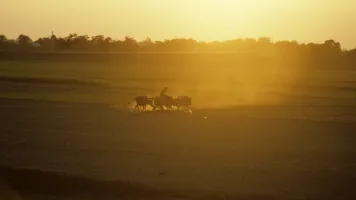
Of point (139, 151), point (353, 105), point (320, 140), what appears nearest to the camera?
point (139, 151)

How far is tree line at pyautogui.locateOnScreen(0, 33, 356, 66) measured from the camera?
8040cm

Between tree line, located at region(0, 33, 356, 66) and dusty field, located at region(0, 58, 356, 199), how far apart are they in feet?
144

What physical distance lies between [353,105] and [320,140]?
1587cm

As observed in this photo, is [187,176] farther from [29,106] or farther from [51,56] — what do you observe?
[51,56]

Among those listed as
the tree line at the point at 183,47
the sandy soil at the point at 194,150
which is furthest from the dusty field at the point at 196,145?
the tree line at the point at 183,47

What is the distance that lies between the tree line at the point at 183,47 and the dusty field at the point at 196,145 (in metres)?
44.0

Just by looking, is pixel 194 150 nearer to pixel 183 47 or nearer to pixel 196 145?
pixel 196 145

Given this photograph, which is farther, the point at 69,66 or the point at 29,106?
the point at 69,66

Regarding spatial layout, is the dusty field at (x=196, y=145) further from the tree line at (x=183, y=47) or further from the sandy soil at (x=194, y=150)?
the tree line at (x=183, y=47)

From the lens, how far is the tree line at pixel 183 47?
3165 inches

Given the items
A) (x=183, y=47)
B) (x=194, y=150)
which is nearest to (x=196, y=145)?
(x=194, y=150)

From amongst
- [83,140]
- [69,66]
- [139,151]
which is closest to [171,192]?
[139,151]

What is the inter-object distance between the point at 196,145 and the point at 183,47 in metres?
91.4

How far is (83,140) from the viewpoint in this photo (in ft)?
63.6
